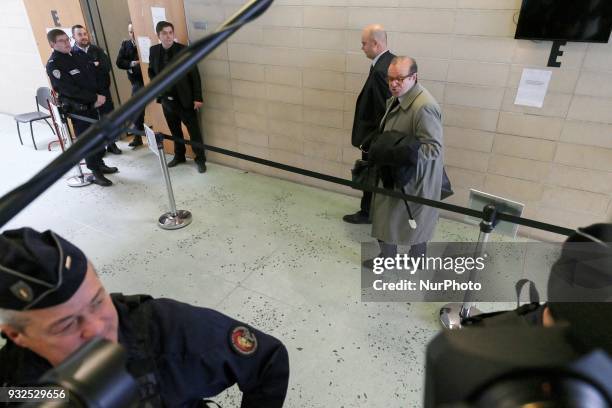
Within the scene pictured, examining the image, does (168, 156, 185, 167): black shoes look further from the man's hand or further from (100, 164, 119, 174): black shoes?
the man's hand

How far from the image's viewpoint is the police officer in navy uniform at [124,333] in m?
0.81

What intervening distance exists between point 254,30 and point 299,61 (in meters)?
0.59

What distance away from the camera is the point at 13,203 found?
0.36 metres

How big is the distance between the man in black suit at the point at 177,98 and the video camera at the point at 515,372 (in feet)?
12.5

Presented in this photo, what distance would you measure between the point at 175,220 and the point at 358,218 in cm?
166

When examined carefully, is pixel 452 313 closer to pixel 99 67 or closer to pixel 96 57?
pixel 99 67

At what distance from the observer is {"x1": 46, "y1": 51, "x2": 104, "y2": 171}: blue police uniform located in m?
3.86

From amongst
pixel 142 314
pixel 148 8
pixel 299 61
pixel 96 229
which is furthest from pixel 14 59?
pixel 142 314

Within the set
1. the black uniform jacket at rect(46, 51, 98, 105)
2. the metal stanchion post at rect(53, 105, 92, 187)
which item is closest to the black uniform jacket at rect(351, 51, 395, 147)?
the black uniform jacket at rect(46, 51, 98, 105)

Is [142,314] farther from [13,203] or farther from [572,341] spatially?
[572,341]

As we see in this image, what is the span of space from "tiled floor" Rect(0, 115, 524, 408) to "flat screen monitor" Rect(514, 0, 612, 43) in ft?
5.29

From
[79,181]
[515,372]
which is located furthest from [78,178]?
[515,372]

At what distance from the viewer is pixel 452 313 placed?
2418mm

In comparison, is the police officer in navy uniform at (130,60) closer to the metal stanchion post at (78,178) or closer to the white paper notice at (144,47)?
the white paper notice at (144,47)
